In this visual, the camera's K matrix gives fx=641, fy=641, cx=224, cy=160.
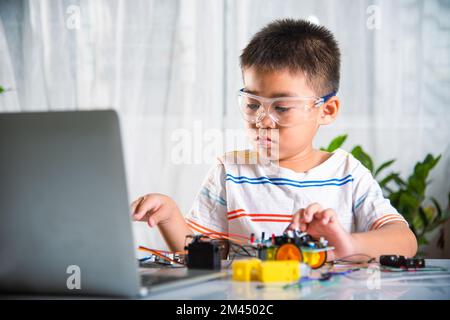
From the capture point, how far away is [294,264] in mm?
990

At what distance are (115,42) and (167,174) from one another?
0.83 m

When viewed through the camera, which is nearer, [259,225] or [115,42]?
[259,225]

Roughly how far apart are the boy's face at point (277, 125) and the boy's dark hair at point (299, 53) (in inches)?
1.0

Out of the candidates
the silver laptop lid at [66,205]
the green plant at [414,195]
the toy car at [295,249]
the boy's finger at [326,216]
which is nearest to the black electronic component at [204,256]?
the toy car at [295,249]

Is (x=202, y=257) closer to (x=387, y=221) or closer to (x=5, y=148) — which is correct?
(x=5, y=148)

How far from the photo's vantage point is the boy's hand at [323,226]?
1196mm

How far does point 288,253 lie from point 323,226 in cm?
15

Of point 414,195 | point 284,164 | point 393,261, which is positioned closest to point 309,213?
point 393,261

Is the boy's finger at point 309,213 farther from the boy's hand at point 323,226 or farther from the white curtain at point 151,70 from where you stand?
the white curtain at point 151,70

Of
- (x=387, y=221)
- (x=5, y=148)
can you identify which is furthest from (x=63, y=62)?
(x=5, y=148)

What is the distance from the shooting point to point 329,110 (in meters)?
1.84

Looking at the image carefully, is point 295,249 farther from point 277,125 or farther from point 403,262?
point 277,125

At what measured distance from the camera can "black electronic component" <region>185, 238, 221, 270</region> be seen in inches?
44.9

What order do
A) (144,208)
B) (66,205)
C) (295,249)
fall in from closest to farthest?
1. (66,205)
2. (295,249)
3. (144,208)
